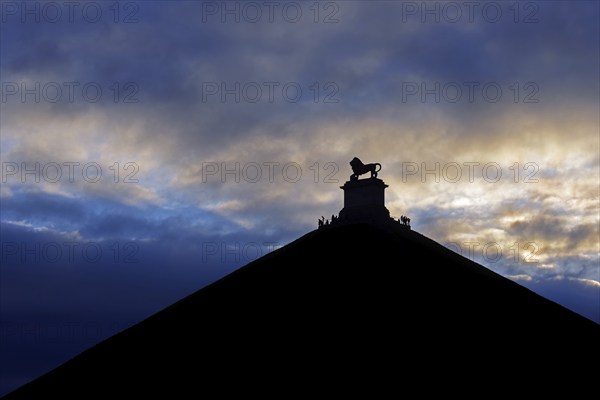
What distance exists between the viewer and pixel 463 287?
19.2 metres

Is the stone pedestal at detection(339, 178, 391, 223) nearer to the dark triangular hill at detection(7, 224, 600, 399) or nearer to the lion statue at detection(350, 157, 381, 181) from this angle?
the lion statue at detection(350, 157, 381, 181)

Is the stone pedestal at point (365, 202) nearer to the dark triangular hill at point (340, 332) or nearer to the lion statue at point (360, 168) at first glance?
the lion statue at point (360, 168)

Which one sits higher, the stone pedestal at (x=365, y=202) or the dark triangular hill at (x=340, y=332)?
the stone pedestal at (x=365, y=202)

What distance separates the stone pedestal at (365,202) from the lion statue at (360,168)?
11.1 inches

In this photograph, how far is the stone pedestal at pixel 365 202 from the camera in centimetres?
2369

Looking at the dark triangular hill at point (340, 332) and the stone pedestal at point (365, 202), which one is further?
the stone pedestal at point (365, 202)

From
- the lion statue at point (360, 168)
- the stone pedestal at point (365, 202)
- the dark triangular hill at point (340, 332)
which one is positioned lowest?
the dark triangular hill at point (340, 332)

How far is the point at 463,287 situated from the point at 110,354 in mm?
10244

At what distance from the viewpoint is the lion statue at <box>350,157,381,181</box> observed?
2436cm

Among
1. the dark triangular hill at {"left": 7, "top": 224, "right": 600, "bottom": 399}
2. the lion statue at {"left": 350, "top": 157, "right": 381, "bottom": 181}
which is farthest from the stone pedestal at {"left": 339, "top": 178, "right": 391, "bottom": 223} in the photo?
the dark triangular hill at {"left": 7, "top": 224, "right": 600, "bottom": 399}

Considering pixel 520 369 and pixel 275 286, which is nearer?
pixel 520 369

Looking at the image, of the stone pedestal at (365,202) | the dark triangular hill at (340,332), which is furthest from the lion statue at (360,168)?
the dark triangular hill at (340,332)

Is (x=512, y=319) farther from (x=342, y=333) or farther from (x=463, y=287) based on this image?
(x=342, y=333)

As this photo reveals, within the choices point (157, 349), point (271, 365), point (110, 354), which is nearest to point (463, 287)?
point (271, 365)
